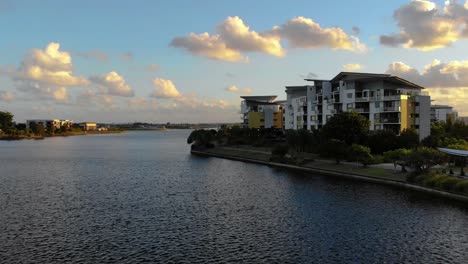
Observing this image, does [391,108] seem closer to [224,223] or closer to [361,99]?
[361,99]

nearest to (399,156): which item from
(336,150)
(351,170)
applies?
(351,170)

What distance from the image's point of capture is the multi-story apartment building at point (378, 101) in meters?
97.7

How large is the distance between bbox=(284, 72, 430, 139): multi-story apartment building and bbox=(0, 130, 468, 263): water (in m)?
39.7

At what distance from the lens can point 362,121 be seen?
3536 inches

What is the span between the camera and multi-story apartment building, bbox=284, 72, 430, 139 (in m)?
97.7

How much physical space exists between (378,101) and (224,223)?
73.0 metres

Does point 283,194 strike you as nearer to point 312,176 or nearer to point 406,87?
point 312,176

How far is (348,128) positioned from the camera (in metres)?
88.2

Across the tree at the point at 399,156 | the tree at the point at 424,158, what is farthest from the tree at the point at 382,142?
the tree at the point at 424,158

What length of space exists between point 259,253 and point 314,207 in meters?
18.0

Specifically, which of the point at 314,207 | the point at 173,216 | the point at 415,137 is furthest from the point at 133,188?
the point at 415,137

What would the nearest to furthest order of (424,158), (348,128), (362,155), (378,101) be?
(424,158) → (362,155) → (348,128) → (378,101)

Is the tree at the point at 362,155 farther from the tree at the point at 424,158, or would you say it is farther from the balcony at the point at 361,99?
the balcony at the point at 361,99

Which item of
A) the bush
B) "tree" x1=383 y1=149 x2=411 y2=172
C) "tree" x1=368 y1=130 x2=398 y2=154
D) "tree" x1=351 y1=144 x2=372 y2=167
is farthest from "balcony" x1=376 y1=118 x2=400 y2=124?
"tree" x1=383 y1=149 x2=411 y2=172
